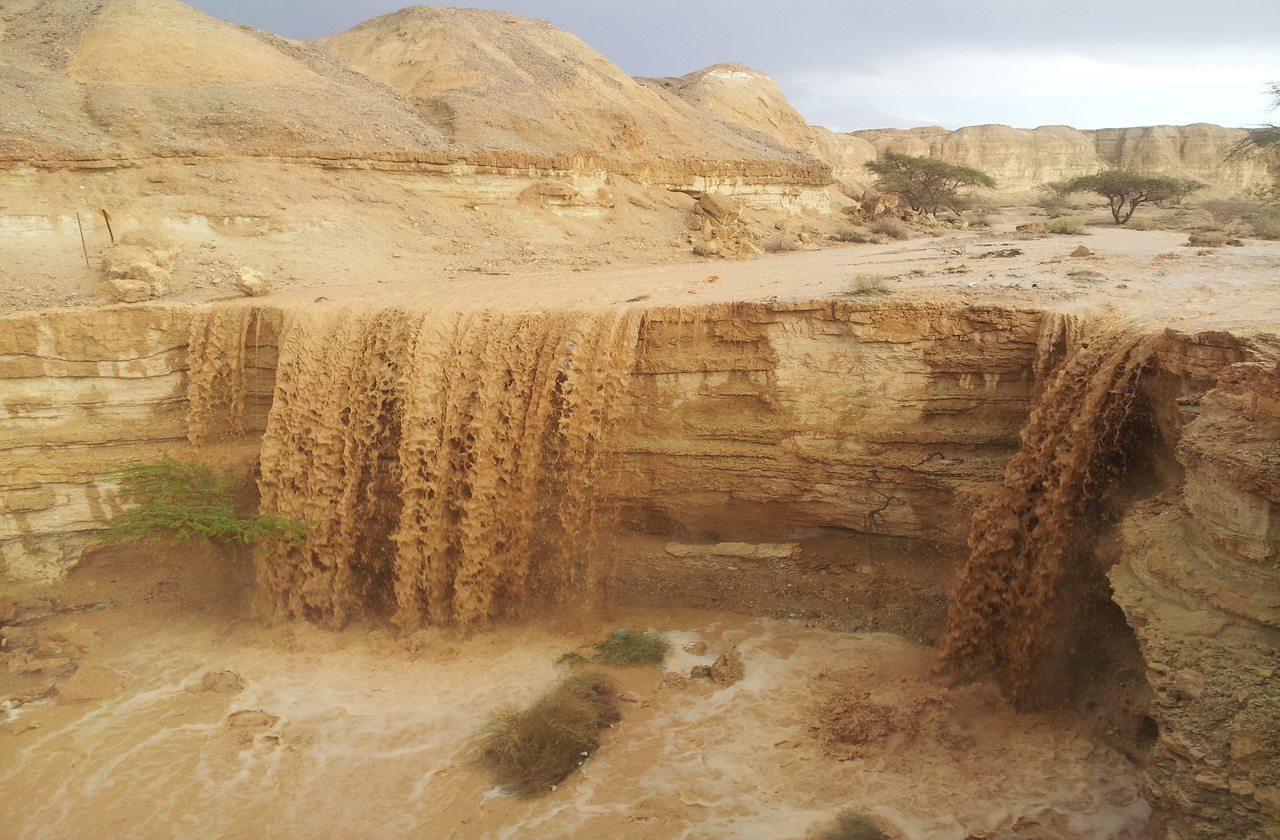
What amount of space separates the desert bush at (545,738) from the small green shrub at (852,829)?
1.89 m

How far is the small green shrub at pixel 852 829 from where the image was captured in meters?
4.91

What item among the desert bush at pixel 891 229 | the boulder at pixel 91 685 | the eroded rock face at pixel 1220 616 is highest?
the desert bush at pixel 891 229

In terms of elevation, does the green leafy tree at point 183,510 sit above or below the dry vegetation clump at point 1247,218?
below

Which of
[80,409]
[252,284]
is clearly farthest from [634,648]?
[252,284]

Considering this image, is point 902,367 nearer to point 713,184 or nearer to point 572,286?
point 572,286

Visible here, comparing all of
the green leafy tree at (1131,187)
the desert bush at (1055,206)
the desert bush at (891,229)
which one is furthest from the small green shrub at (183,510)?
the desert bush at (1055,206)

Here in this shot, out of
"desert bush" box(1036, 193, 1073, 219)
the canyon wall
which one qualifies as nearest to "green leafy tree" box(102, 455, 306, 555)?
"desert bush" box(1036, 193, 1073, 219)

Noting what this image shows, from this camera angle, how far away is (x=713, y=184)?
19781mm

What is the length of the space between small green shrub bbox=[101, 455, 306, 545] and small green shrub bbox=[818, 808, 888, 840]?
5.63 meters

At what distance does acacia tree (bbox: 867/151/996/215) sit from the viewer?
28.0 m

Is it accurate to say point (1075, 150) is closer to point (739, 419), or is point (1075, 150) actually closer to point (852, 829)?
point (739, 419)

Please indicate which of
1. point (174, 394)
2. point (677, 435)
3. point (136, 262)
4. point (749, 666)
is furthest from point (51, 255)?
point (749, 666)

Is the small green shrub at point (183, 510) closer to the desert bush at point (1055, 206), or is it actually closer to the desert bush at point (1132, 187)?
the desert bush at point (1132, 187)

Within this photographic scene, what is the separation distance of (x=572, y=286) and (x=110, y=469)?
18.8ft
